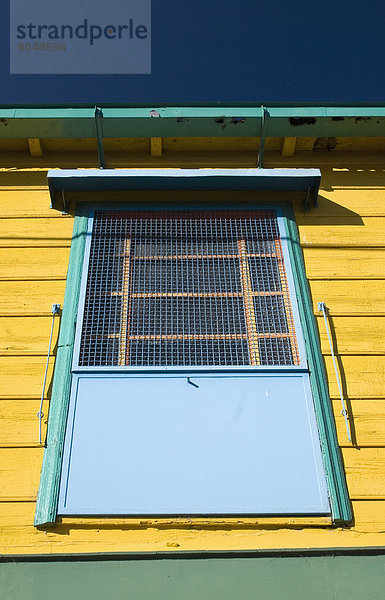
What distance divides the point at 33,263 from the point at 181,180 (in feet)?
4.63

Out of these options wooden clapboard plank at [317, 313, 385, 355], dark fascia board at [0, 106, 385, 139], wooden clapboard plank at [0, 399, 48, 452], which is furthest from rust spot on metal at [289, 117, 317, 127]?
wooden clapboard plank at [0, 399, 48, 452]

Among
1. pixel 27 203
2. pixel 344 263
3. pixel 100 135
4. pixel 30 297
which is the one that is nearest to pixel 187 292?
pixel 30 297

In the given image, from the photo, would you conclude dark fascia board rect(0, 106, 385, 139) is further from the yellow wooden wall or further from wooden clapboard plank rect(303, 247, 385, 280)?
wooden clapboard plank rect(303, 247, 385, 280)

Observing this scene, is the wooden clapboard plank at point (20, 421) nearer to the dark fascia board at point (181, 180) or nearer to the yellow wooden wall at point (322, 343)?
the yellow wooden wall at point (322, 343)

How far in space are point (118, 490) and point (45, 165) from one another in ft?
10.8

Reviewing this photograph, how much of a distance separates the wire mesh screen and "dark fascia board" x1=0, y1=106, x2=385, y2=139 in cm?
87

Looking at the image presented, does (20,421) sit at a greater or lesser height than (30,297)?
lesser

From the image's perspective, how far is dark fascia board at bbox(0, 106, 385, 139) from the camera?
5496 mm

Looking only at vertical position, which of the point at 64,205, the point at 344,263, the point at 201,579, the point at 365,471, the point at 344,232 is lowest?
the point at 201,579

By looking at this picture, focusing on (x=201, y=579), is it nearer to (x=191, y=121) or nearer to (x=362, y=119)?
(x=191, y=121)

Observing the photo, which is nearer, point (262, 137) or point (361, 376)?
point (361, 376)

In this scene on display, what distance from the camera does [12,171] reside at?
5.65 m

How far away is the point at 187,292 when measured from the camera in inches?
183

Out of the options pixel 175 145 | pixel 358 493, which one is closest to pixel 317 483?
pixel 358 493
